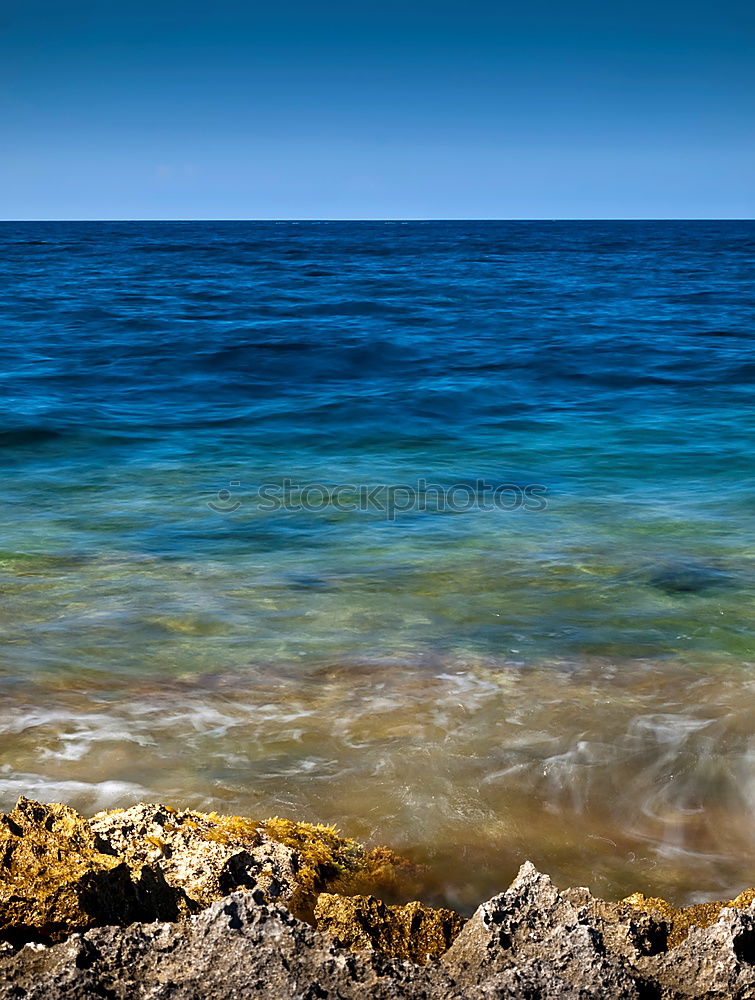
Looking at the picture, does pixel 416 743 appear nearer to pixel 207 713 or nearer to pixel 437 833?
pixel 437 833

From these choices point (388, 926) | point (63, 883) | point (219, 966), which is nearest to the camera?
point (219, 966)

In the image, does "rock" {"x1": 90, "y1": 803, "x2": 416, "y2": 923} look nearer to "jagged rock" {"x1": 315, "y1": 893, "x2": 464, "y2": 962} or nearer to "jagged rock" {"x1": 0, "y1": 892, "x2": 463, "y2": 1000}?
"jagged rock" {"x1": 315, "y1": 893, "x2": 464, "y2": 962}

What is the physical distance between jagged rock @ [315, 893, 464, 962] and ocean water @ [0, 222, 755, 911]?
1.65ft

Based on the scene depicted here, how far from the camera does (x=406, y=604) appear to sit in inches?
231

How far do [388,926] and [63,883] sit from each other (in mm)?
859

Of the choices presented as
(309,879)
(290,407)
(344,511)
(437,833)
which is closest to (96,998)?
(309,879)

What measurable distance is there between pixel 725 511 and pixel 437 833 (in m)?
5.63

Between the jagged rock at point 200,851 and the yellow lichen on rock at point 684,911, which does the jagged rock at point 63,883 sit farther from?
the yellow lichen on rock at point 684,911

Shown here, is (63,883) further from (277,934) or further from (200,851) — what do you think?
(277,934)

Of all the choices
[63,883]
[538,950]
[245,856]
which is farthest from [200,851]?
[538,950]

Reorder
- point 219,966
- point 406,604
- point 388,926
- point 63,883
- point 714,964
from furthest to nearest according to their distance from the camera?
point 406,604 → point 388,926 → point 63,883 → point 714,964 → point 219,966

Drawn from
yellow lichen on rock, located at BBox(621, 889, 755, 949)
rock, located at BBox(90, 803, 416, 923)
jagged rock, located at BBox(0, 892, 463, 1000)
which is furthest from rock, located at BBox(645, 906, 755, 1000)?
rock, located at BBox(90, 803, 416, 923)

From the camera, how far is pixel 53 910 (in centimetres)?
218

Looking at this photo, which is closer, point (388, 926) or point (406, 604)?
point (388, 926)
